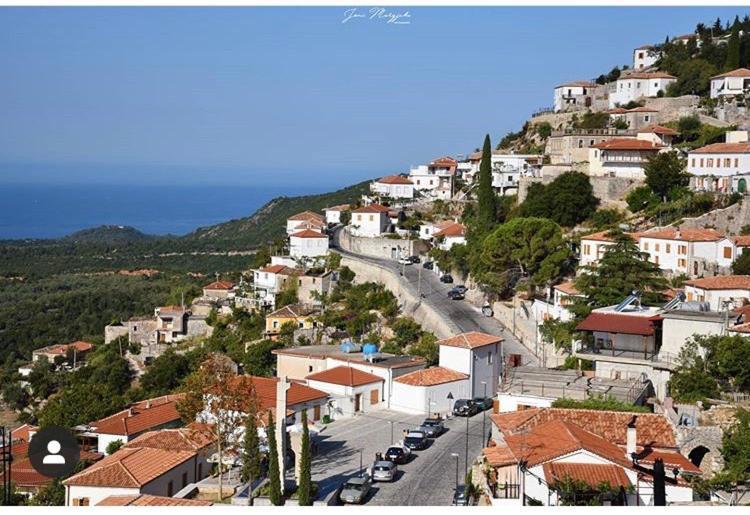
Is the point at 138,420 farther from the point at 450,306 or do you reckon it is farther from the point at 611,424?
the point at 450,306

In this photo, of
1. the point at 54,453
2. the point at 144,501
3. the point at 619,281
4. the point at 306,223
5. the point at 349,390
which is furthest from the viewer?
the point at 306,223

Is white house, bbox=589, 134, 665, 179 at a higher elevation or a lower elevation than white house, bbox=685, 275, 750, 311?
higher

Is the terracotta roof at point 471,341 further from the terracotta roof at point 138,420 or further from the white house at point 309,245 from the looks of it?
the white house at point 309,245

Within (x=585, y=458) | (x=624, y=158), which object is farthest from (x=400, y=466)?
(x=624, y=158)

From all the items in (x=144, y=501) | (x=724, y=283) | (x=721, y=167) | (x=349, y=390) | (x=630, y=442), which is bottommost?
(x=349, y=390)

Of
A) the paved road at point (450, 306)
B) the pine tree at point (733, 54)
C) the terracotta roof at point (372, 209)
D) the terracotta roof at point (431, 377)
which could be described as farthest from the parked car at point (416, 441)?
the pine tree at point (733, 54)

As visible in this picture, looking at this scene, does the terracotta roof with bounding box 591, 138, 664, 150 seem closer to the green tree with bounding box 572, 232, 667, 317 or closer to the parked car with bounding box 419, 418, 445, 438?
the green tree with bounding box 572, 232, 667, 317

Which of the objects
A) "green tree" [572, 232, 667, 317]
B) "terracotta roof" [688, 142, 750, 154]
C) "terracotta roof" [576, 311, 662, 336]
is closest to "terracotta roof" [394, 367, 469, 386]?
"terracotta roof" [576, 311, 662, 336]
